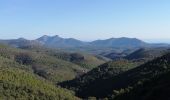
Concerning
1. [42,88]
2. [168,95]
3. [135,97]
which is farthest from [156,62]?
[168,95]

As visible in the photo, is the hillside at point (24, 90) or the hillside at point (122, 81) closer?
the hillside at point (24, 90)

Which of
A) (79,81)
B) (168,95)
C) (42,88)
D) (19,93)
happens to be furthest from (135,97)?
(79,81)

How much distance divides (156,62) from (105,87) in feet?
77.6

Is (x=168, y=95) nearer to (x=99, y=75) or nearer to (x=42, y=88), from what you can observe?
(x=42, y=88)

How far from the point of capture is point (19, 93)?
407 feet

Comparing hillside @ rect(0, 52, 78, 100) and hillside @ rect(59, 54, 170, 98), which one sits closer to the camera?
hillside @ rect(0, 52, 78, 100)

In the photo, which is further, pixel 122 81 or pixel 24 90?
pixel 122 81

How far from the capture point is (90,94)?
155 metres

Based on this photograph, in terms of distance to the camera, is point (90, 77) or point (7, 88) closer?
point (7, 88)

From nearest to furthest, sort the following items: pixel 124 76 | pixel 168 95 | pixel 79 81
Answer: pixel 168 95
pixel 124 76
pixel 79 81

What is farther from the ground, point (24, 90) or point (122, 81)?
point (122, 81)

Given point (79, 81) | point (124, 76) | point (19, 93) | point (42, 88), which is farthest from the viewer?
point (79, 81)

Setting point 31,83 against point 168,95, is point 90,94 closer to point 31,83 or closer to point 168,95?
point 31,83

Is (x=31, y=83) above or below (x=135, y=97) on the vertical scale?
below
